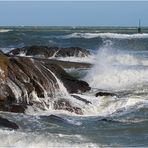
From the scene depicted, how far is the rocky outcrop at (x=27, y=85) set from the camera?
13.9 meters

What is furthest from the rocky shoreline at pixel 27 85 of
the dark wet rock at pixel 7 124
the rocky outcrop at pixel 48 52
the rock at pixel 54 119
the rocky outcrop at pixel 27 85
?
the rocky outcrop at pixel 48 52

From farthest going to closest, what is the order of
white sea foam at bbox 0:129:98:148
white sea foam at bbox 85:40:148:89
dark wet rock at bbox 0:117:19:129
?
1. white sea foam at bbox 85:40:148:89
2. dark wet rock at bbox 0:117:19:129
3. white sea foam at bbox 0:129:98:148

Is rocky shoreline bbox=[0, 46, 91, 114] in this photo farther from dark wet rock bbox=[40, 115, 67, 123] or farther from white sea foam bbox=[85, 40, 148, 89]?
white sea foam bbox=[85, 40, 148, 89]

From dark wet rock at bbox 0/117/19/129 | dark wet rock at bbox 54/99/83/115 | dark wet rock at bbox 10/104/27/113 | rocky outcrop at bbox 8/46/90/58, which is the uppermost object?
dark wet rock at bbox 0/117/19/129

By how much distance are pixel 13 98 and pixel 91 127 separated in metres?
2.42

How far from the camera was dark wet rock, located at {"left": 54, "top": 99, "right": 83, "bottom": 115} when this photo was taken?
14172 millimetres

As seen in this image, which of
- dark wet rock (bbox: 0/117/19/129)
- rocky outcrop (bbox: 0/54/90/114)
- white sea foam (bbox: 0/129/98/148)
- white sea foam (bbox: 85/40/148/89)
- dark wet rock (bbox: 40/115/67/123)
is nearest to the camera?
white sea foam (bbox: 0/129/98/148)

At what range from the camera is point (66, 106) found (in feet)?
47.2

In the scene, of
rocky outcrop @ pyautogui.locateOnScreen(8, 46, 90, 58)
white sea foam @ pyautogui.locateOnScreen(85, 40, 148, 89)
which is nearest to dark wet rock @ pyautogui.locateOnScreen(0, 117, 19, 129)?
white sea foam @ pyautogui.locateOnScreen(85, 40, 148, 89)

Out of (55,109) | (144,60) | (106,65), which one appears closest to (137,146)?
(55,109)

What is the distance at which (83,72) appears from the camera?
21766mm

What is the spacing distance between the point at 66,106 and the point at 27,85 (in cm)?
102

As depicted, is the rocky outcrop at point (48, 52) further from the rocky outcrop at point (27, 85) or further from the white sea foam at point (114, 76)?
the rocky outcrop at point (27, 85)

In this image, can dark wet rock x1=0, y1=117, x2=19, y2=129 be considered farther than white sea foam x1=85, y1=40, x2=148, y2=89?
No
